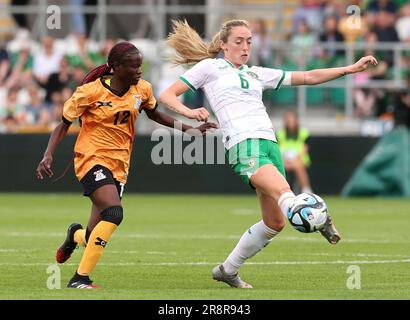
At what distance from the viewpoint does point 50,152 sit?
1008 centimetres

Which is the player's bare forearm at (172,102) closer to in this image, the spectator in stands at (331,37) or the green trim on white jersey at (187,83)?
the green trim on white jersey at (187,83)

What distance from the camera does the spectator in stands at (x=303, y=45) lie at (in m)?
25.3

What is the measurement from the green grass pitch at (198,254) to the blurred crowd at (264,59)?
3.87 meters

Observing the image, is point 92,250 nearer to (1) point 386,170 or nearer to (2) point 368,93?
(1) point 386,170

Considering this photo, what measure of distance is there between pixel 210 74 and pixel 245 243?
154 centimetres

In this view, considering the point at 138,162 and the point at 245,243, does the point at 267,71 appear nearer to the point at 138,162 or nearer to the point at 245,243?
the point at 245,243

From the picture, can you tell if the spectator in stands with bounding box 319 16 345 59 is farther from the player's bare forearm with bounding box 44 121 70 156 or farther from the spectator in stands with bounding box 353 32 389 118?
the player's bare forearm with bounding box 44 121 70 156

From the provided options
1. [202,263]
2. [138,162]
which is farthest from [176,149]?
[202,263]

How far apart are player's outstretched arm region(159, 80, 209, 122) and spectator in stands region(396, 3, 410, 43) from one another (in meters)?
16.5

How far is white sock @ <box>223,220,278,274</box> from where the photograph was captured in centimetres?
1014

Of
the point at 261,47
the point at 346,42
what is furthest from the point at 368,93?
the point at 261,47

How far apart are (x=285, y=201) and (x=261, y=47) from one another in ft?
52.9

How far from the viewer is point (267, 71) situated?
34.7 ft

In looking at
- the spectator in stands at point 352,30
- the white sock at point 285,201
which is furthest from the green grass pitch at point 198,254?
the spectator in stands at point 352,30
